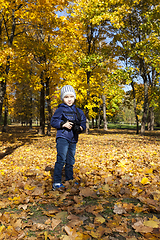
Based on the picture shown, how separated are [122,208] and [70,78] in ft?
37.9

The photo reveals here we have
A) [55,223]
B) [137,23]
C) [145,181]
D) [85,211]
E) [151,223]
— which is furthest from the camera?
[137,23]

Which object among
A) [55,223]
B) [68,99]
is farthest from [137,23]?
[55,223]

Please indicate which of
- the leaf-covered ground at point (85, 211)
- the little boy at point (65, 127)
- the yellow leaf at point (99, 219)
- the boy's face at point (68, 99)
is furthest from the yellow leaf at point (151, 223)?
the boy's face at point (68, 99)

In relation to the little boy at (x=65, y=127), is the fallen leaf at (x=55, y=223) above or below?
below

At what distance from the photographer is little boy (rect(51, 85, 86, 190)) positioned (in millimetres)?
3359

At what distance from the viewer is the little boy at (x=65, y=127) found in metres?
3.36

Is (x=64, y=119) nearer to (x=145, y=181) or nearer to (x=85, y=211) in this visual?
(x=85, y=211)

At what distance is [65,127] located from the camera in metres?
3.35

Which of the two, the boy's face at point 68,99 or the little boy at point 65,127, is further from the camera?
the boy's face at point 68,99

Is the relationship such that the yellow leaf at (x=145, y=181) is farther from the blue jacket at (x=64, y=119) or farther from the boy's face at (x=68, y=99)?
the boy's face at (x=68, y=99)

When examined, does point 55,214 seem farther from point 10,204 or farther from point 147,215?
point 147,215

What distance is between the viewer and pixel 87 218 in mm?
2201

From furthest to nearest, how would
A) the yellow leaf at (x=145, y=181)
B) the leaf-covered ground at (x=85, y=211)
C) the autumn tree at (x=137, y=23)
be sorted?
the autumn tree at (x=137, y=23) < the yellow leaf at (x=145, y=181) < the leaf-covered ground at (x=85, y=211)

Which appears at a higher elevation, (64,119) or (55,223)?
(64,119)
